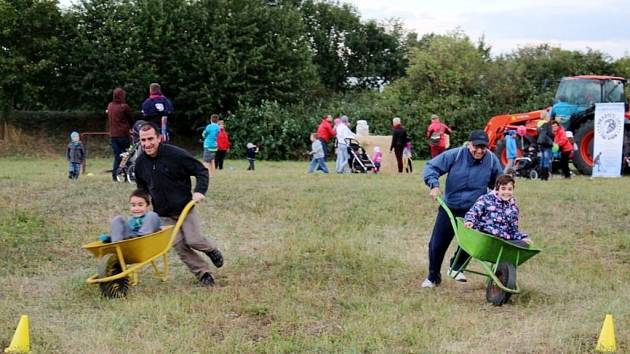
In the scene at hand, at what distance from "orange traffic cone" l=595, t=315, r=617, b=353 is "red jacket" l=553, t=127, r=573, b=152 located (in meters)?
14.2

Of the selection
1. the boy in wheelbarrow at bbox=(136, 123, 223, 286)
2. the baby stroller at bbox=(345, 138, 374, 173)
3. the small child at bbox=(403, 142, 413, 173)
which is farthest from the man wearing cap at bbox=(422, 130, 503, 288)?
the small child at bbox=(403, 142, 413, 173)

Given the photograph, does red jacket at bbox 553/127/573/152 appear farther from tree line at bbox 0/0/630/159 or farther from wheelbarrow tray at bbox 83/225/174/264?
tree line at bbox 0/0/630/159

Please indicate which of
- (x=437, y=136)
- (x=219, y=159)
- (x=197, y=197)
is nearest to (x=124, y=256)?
(x=197, y=197)

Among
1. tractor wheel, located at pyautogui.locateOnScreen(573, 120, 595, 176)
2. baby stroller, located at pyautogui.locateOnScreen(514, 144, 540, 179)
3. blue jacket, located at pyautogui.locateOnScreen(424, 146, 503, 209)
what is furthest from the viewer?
tractor wheel, located at pyautogui.locateOnScreen(573, 120, 595, 176)

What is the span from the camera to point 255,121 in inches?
1388

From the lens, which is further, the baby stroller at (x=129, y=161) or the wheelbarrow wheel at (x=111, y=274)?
the baby stroller at (x=129, y=161)

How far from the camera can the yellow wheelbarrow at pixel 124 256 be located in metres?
8.25

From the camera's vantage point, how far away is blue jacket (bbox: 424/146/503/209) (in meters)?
8.92

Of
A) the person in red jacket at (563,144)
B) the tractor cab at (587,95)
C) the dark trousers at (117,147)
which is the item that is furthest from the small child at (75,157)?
the tractor cab at (587,95)

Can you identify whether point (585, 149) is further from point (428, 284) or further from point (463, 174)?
point (463, 174)

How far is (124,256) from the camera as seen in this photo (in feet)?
27.6

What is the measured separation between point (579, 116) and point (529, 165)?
2.34 metres

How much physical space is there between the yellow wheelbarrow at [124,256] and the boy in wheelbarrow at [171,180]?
364 millimetres

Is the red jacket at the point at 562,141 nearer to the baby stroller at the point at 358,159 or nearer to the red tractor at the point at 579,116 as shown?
the red tractor at the point at 579,116
